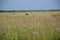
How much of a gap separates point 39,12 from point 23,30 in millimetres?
382

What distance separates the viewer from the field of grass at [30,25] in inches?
45.8

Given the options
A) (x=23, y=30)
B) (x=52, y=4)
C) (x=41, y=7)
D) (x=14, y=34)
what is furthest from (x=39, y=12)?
(x=14, y=34)

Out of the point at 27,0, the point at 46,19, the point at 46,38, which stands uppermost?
Result: the point at 27,0

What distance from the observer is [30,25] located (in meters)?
1.25

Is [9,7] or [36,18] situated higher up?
[9,7]

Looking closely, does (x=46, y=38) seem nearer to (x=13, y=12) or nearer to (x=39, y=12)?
(x=39, y=12)

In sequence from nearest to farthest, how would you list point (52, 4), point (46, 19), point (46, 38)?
point (46, 38) → point (46, 19) → point (52, 4)

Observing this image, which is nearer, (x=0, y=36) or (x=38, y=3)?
(x=0, y=36)

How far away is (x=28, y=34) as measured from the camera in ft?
3.85

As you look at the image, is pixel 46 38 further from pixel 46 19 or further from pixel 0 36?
pixel 0 36

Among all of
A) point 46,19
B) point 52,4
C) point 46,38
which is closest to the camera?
point 46,38

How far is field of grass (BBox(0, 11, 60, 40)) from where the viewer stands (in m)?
1.16

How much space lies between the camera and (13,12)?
1389 mm

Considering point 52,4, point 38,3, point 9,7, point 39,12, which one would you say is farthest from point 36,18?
point 9,7
